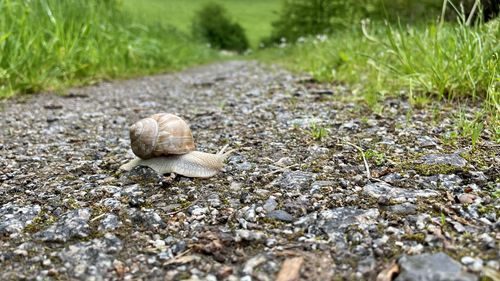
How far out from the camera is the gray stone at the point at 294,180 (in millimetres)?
2726

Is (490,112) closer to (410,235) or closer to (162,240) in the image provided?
(410,235)

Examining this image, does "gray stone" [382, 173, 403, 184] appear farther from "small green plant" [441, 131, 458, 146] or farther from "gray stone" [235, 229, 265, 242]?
"gray stone" [235, 229, 265, 242]

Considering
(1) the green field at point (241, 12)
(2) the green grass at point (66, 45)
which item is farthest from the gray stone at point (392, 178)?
(1) the green field at point (241, 12)

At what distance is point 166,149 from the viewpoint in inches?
127

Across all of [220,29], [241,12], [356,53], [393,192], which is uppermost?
[356,53]

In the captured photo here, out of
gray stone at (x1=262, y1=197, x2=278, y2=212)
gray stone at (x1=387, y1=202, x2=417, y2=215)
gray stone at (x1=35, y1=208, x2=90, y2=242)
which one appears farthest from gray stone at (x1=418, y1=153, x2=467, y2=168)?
gray stone at (x1=35, y1=208, x2=90, y2=242)

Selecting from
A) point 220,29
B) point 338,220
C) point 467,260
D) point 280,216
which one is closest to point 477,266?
point 467,260

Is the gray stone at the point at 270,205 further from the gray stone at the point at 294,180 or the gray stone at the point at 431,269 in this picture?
the gray stone at the point at 431,269

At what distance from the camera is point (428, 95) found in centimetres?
477

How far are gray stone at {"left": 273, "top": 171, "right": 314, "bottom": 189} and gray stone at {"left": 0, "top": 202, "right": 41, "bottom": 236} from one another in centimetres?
135

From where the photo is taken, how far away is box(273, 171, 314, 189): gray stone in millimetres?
2726

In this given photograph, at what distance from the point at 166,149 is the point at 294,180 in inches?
37.6

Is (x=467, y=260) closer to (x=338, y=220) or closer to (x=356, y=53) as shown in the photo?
(x=338, y=220)

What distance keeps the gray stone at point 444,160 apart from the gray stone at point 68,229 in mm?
1992
